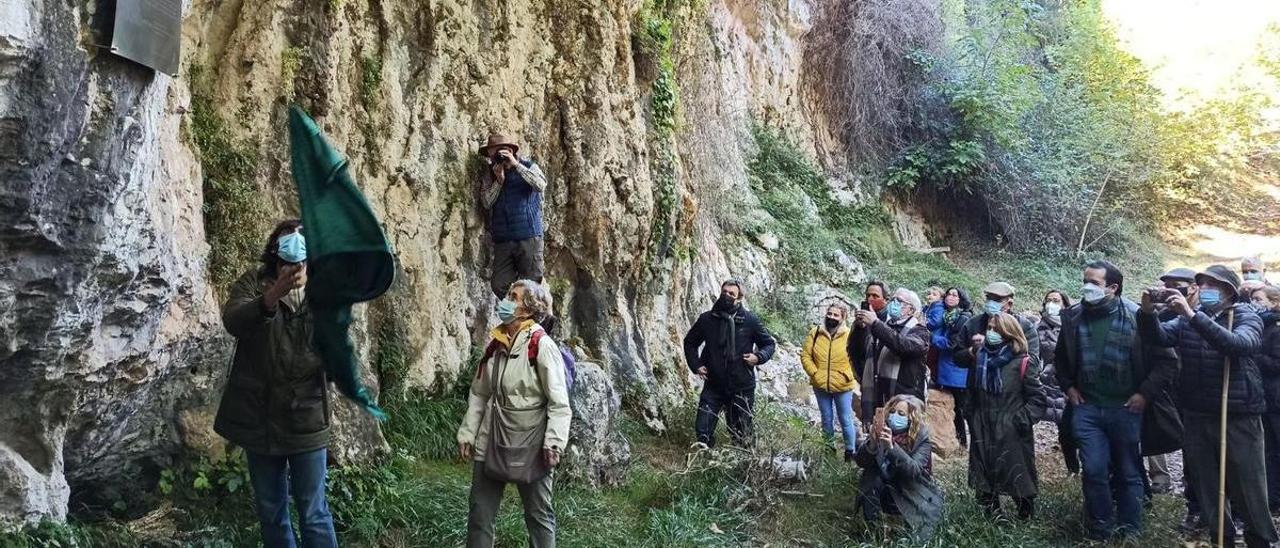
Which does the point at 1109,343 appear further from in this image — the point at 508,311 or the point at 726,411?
the point at 508,311

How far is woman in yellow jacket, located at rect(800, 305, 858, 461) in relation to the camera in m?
8.45

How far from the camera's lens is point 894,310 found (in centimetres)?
870

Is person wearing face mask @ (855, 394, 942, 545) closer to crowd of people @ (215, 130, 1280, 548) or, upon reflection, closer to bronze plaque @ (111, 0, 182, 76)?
crowd of people @ (215, 130, 1280, 548)

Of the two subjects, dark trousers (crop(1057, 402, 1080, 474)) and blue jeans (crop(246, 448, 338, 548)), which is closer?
blue jeans (crop(246, 448, 338, 548))

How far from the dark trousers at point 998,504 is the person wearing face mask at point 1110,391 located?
410mm

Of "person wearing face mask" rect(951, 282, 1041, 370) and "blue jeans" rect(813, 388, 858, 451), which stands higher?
"person wearing face mask" rect(951, 282, 1041, 370)

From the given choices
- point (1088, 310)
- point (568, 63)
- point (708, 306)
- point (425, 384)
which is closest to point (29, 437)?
point (425, 384)

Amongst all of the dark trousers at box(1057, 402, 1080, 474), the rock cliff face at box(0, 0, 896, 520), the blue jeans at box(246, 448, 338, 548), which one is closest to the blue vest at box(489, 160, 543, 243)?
the rock cliff face at box(0, 0, 896, 520)

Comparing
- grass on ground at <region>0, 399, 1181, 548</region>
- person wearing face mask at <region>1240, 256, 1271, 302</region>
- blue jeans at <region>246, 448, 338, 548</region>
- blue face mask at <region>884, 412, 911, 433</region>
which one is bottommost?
grass on ground at <region>0, 399, 1181, 548</region>

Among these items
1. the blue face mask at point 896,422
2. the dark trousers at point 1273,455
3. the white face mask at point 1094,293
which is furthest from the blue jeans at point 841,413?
the dark trousers at point 1273,455

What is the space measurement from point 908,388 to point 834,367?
2.37 feet

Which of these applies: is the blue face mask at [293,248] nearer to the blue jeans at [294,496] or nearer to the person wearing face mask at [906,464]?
the blue jeans at [294,496]

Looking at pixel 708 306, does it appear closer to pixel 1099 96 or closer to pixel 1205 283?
pixel 1205 283

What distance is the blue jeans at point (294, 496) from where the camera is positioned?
4.16m
